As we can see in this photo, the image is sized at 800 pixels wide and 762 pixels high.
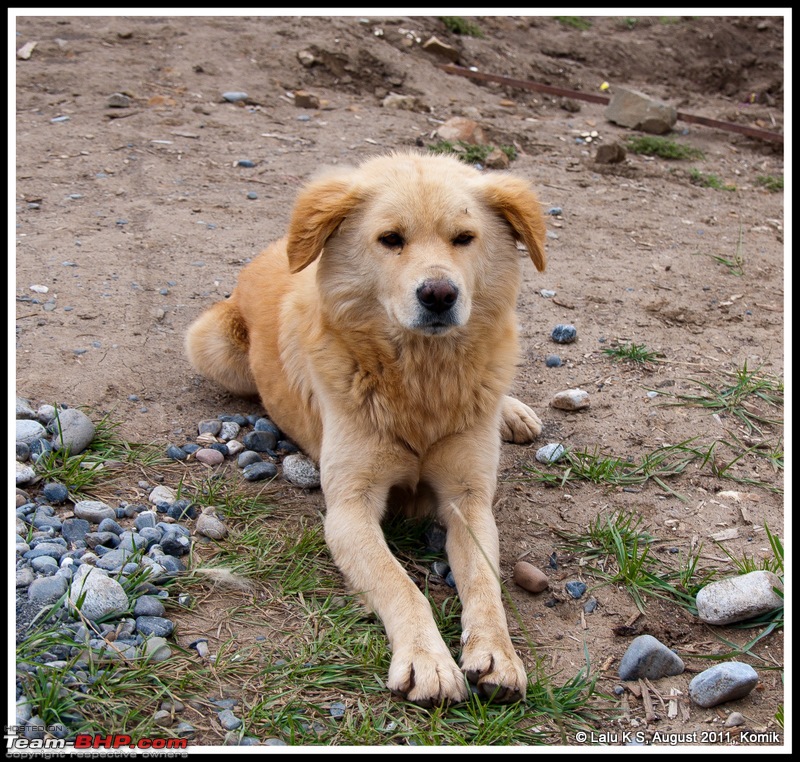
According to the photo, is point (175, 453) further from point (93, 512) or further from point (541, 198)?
point (541, 198)

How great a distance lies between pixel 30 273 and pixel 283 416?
7.15 ft

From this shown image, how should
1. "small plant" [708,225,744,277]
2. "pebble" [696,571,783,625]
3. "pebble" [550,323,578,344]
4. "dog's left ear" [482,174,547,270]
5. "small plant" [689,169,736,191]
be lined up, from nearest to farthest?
1. "pebble" [696,571,783,625]
2. "dog's left ear" [482,174,547,270]
3. "pebble" [550,323,578,344]
4. "small plant" [708,225,744,277]
5. "small plant" [689,169,736,191]

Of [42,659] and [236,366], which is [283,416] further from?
[42,659]

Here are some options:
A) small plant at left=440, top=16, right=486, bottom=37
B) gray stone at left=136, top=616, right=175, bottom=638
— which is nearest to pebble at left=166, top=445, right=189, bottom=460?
gray stone at left=136, top=616, right=175, bottom=638

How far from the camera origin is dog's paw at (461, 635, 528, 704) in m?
2.58

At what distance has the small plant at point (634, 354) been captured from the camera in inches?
189

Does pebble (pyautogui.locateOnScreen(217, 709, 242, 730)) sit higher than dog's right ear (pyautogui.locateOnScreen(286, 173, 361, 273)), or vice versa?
A: dog's right ear (pyautogui.locateOnScreen(286, 173, 361, 273))

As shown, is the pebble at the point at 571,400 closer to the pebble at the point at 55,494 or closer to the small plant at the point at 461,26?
the pebble at the point at 55,494

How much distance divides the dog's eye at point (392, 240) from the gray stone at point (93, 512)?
1.53 m

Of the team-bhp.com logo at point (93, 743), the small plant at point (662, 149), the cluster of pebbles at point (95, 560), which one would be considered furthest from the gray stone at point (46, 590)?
the small plant at point (662, 149)

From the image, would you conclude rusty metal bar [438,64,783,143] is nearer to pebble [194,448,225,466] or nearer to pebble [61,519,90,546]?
pebble [194,448,225,466]

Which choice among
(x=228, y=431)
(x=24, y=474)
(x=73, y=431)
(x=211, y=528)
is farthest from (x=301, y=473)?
(x=24, y=474)

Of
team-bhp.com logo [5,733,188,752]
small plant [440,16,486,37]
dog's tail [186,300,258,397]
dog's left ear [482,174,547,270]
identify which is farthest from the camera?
small plant [440,16,486,37]

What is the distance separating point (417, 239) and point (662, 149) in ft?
19.2
